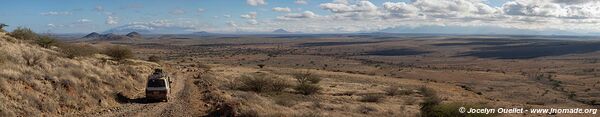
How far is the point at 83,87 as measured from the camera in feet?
78.0

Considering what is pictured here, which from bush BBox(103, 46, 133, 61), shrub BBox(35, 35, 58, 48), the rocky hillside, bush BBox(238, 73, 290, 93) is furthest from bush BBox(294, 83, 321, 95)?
bush BBox(103, 46, 133, 61)

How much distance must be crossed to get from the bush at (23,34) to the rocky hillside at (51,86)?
1364 cm

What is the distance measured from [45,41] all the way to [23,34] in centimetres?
165

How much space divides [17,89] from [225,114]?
7.18m

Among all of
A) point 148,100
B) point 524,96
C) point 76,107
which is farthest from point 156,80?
point 524,96

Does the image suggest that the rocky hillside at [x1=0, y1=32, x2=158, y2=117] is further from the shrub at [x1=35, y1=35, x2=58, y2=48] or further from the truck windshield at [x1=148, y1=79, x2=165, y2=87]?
the shrub at [x1=35, y1=35, x2=58, y2=48]

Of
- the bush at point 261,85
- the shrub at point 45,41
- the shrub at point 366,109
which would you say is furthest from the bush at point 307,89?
the shrub at point 45,41

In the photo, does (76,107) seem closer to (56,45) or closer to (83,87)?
(83,87)

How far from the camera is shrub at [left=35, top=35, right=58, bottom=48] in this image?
41.7 metres

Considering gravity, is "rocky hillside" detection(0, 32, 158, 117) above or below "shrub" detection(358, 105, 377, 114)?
above

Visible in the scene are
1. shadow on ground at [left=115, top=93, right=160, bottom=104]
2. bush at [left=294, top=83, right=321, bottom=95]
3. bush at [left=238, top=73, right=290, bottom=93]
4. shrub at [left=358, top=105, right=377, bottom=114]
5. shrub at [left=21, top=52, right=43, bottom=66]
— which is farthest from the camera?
bush at [left=294, top=83, right=321, bottom=95]

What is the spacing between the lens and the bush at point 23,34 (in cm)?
4180

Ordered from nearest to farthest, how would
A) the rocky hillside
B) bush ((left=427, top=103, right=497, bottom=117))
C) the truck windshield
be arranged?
the rocky hillside < bush ((left=427, top=103, right=497, bottom=117)) < the truck windshield

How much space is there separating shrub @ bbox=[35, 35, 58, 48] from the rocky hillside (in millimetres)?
12878
